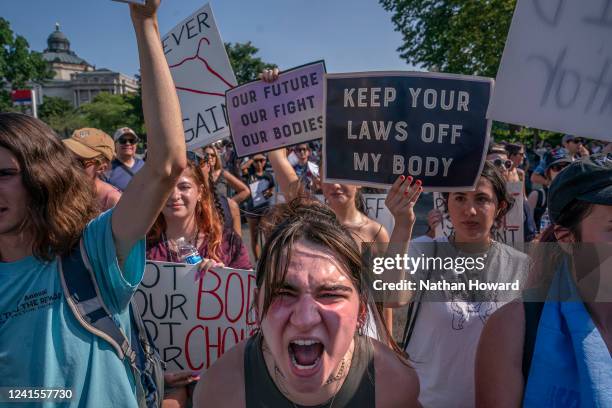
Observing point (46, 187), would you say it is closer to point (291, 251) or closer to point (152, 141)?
point (152, 141)

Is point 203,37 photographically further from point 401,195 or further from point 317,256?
point 317,256

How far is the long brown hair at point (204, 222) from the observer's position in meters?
2.64

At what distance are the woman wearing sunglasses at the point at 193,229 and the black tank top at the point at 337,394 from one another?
1100 mm

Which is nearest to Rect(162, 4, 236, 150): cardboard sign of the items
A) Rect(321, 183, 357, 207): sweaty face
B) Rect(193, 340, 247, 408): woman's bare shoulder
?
Rect(321, 183, 357, 207): sweaty face

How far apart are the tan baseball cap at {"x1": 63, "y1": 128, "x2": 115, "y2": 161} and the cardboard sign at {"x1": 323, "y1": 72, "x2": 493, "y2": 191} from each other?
2229mm

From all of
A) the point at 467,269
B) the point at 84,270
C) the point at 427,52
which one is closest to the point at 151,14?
the point at 84,270

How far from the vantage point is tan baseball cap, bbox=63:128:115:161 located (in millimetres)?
3503

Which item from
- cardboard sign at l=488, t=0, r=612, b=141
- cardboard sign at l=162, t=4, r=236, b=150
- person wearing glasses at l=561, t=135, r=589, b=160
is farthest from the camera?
person wearing glasses at l=561, t=135, r=589, b=160

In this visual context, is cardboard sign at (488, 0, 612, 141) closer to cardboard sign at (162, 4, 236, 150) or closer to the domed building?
cardboard sign at (162, 4, 236, 150)

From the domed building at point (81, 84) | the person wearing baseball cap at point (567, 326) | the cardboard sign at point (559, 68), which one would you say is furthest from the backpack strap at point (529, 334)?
the domed building at point (81, 84)

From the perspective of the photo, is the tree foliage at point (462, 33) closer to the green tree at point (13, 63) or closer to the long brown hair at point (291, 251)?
the long brown hair at point (291, 251)

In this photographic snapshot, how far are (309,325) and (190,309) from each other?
4.24 feet

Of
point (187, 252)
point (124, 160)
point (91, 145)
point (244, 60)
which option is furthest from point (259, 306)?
point (244, 60)

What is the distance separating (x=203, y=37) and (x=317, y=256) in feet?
7.84
